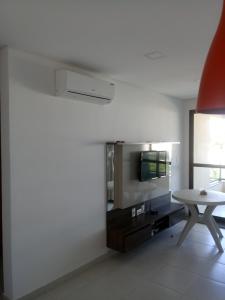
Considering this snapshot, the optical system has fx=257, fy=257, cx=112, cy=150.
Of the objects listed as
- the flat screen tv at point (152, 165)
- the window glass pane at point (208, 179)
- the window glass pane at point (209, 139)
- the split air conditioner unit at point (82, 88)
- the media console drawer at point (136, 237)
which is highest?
the split air conditioner unit at point (82, 88)

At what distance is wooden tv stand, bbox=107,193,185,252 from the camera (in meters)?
3.36

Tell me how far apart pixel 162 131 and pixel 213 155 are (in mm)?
1308

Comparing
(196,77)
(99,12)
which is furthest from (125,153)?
(99,12)

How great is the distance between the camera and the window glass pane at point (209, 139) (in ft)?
17.0

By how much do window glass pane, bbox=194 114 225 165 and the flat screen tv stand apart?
1.26 metres

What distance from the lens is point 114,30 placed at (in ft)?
6.72

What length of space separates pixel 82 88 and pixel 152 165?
74.4 inches

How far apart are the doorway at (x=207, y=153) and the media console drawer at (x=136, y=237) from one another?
2.18 meters

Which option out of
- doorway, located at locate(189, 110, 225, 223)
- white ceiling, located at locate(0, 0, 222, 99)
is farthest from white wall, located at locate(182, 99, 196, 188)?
white ceiling, located at locate(0, 0, 222, 99)

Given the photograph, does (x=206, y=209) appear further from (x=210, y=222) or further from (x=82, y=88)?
(x=82, y=88)

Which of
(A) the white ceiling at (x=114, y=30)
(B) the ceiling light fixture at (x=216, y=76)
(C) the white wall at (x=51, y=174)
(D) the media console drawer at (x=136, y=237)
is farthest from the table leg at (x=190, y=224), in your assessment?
(B) the ceiling light fixture at (x=216, y=76)

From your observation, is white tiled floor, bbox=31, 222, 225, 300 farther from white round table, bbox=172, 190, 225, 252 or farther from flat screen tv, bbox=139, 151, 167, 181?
flat screen tv, bbox=139, 151, 167, 181

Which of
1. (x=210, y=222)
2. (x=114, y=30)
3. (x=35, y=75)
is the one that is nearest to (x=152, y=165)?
(x=210, y=222)

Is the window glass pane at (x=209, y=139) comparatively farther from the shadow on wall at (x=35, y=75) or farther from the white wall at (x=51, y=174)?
the shadow on wall at (x=35, y=75)
